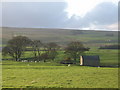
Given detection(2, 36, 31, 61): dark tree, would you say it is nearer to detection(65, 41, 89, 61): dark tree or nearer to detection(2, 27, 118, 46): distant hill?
detection(65, 41, 89, 61): dark tree

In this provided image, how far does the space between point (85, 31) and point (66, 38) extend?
33.5 meters

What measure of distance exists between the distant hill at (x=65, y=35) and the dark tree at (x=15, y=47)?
62287 mm

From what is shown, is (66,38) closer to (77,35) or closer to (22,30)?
(77,35)

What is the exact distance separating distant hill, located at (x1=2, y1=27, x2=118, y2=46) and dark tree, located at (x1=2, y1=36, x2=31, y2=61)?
6229cm

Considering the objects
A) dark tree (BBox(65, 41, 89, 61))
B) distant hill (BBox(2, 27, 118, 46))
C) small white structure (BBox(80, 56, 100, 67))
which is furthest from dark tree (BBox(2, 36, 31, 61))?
distant hill (BBox(2, 27, 118, 46))

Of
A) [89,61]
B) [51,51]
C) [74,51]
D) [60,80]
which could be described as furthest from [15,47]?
[60,80]

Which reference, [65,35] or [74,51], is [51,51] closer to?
[74,51]

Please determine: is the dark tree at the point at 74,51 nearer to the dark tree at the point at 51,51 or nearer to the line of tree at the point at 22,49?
the line of tree at the point at 22,49

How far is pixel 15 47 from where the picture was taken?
5994 cm

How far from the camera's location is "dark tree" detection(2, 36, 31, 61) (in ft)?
196

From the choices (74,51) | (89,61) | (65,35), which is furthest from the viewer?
(65,35)

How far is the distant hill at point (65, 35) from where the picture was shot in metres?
128

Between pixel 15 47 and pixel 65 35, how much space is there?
84596mm

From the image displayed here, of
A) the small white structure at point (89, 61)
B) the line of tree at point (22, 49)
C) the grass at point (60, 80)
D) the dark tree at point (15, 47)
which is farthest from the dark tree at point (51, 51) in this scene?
the grass at point (60, 80)
